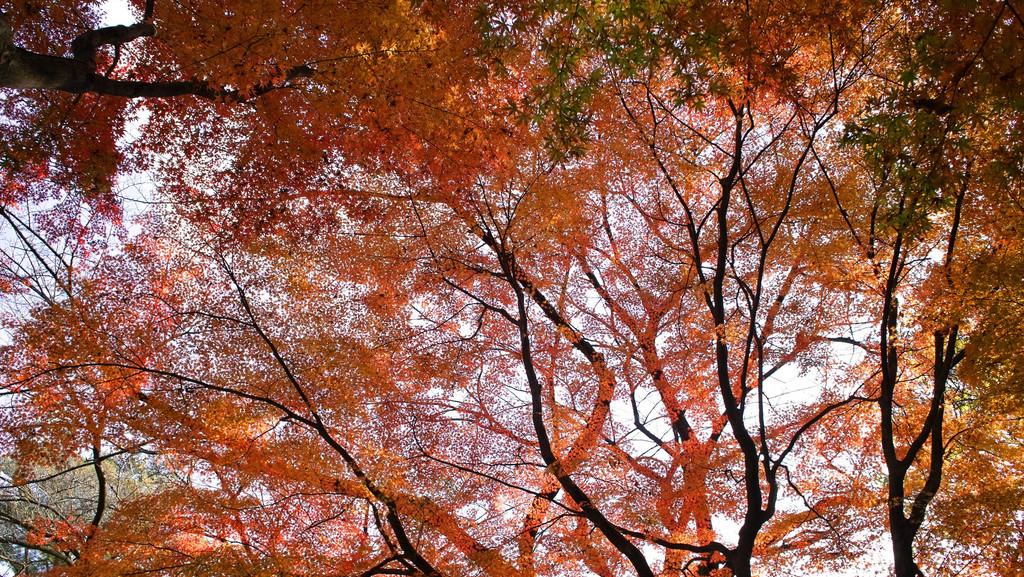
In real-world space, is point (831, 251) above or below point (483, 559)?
above

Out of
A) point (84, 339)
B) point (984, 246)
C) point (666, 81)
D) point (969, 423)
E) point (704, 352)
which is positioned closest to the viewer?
point (984, 246)

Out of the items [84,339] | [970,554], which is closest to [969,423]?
[970,554]

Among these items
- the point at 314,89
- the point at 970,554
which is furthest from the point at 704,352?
the point at 314,89

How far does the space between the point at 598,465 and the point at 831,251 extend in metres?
4.18

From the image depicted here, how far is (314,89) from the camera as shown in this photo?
545 centimetres

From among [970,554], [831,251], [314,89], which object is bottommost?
[970,554]

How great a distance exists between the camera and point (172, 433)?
5352mm

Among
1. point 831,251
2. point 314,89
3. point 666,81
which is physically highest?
point 666,81

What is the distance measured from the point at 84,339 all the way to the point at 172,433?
1284mm

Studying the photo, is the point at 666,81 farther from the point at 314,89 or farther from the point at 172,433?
the point at 172,433

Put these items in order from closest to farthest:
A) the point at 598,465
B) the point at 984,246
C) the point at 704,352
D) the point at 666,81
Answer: the point at 984,246 < the point at 666,81 < the point at 598,465 < the point at 704,352

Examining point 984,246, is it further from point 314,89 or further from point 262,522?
point 262,522

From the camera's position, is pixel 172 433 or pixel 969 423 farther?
pixel 969 423

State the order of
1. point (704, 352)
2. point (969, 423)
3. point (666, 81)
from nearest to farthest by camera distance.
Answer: point (969, 423), point (666, 81), point (704, 352)
